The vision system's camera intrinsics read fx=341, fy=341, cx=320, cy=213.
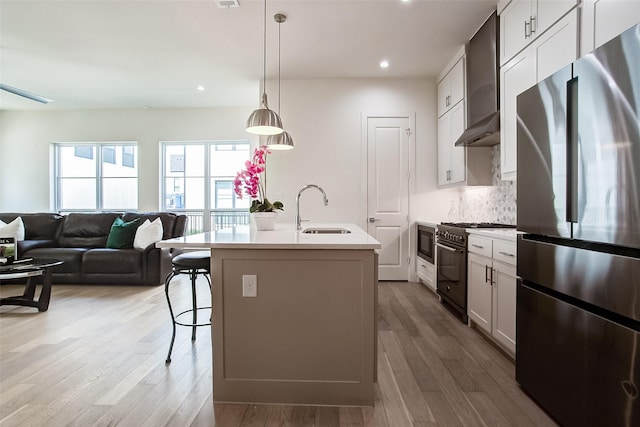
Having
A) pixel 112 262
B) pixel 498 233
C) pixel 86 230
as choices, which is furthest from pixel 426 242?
pixel 86 230

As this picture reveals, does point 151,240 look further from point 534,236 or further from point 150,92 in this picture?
point 534,236

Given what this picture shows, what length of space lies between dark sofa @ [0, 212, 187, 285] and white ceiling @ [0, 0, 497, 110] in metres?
2.02

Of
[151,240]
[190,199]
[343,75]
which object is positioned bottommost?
[151,240]

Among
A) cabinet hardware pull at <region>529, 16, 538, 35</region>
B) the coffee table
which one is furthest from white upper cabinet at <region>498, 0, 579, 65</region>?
the coffee table

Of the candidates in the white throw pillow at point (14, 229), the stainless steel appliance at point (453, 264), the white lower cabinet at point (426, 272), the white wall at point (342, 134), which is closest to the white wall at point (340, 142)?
the white wall at point (342, 134)

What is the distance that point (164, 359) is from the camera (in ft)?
7.77

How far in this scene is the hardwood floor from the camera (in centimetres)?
171

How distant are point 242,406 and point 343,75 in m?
4.14

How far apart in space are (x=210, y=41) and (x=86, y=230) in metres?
→ 3.44

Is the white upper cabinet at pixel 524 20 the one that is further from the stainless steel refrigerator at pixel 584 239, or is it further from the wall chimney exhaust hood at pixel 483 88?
the stainless steel refrigerator at pixel 584 239

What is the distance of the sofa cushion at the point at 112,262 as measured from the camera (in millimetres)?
4426

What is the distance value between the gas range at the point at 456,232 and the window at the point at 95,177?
5.62 meters

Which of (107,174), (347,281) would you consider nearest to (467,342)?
(347,281)

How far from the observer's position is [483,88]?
3314 millimetres
